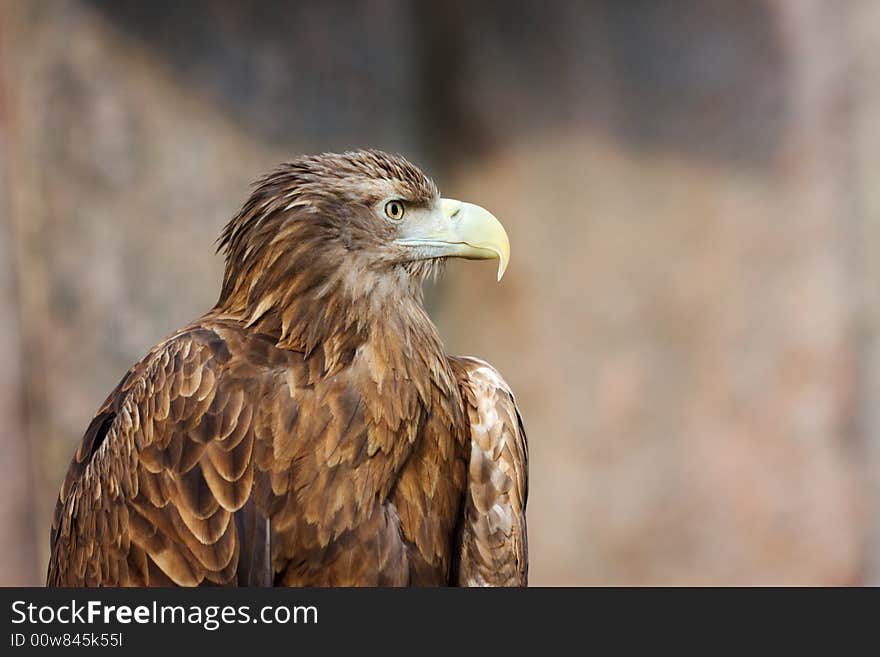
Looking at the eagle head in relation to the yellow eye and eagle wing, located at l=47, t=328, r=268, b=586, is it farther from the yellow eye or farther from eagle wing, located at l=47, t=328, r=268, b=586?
eagle wing, located at l=47, t=328, r=268, b=586

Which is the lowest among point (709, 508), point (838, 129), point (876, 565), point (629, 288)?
point (876, 565)

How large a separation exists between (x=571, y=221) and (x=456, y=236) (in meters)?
2.99

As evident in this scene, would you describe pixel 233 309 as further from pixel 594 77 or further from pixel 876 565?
pixel 876 565

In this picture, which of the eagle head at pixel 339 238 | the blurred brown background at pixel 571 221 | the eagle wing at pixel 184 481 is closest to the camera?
the eagle wing at pixel 184 481

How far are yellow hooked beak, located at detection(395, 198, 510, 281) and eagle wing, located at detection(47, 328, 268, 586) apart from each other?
0.56 meters

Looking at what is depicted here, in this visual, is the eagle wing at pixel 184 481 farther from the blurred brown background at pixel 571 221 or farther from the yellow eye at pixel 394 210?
the blurred brown background at pixel 571 221

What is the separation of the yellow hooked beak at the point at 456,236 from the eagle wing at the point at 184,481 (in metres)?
0.56

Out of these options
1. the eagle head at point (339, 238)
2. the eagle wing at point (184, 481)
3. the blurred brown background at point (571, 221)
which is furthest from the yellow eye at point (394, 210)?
the blurred brown background at point (571, 221)

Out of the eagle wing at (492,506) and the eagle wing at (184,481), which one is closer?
the eagle wing at (184,481)

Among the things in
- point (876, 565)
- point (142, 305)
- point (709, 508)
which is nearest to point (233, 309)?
point (142, 305)

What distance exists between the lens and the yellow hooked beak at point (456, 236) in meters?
2.55

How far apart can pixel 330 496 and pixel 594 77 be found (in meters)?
3.57

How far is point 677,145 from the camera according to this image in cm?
516

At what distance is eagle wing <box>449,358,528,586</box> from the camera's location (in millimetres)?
2750
